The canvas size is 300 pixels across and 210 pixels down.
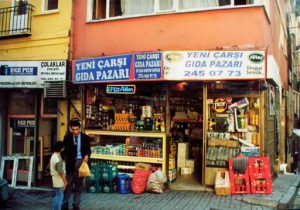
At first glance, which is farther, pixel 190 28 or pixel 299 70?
pixel 299 70

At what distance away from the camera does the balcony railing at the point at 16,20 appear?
1280 centimetres

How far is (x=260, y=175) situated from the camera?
9.52 metres

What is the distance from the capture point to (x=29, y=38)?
41.8 ft

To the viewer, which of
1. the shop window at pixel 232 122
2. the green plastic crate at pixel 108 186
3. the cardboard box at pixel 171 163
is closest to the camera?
the shop window at pixel 232 122

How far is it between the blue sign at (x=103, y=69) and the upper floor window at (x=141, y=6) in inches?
61.9

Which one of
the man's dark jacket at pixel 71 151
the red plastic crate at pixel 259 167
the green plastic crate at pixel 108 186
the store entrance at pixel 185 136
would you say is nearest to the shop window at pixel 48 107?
the green plastic crate at pixel 108 186

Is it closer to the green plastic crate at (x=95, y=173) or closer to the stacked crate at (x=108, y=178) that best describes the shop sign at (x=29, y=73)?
the green plastic crate at (x=95, y=173)

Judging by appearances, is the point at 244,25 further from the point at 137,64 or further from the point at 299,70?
the point at 299,70

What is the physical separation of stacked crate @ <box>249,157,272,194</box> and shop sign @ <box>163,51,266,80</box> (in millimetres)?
2134

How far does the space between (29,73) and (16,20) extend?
2.43 m

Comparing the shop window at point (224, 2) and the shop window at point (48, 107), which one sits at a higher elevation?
the shop window at point (224, 2)

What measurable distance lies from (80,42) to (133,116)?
2.89 meters

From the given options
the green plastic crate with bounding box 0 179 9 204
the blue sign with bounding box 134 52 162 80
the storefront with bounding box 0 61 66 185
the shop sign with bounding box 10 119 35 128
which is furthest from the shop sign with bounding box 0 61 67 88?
the green plastic crate with bounding box 0 179 9 204

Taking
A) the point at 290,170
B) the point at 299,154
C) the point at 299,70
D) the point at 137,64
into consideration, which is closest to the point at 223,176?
the point at 137,64
